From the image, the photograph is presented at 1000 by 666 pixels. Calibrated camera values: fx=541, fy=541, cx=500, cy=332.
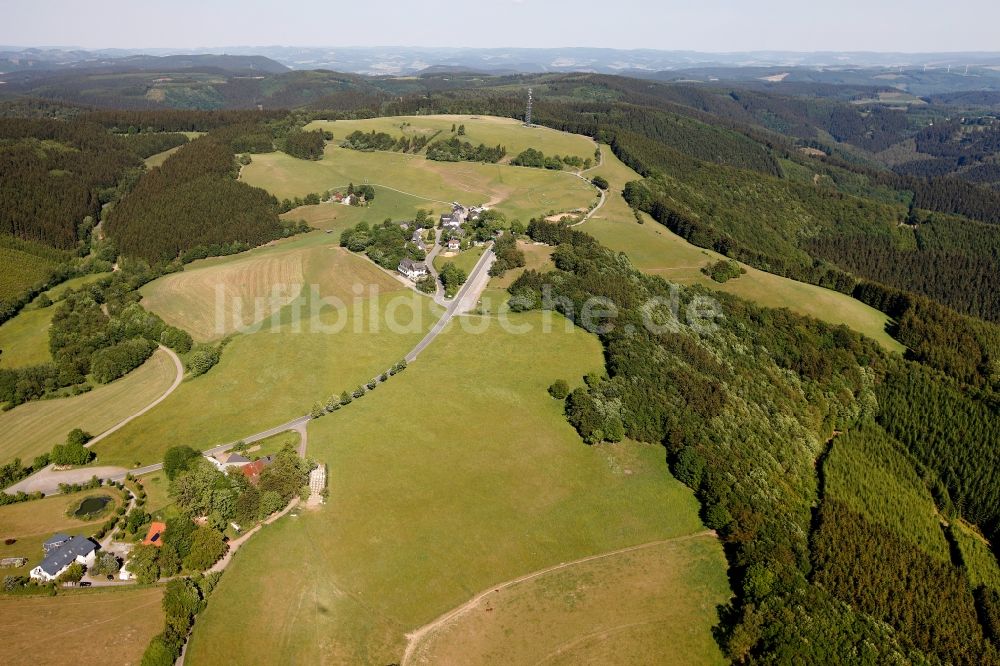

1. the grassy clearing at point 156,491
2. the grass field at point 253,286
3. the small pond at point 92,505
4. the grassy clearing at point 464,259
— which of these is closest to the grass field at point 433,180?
the grassy clearing at point 464,259

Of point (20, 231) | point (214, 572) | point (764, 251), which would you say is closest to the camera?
point (214, 572)

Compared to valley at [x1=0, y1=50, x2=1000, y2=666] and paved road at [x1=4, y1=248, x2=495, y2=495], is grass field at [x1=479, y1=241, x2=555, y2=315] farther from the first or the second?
paved road at [x1=4, y1=248, x2=495, y2=495]

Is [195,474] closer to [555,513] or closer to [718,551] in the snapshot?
[555,513]

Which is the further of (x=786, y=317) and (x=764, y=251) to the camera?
(x=764, y=251)

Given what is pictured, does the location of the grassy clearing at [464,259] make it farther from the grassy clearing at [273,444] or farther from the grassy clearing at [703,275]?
the grassy clearing at [273,444]

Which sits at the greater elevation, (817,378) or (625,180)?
(625,180)

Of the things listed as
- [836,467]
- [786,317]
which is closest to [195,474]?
[836,467]

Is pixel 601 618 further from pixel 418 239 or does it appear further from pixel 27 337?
pixel 27 337
